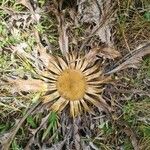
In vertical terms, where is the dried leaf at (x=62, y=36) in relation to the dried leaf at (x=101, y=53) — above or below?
above

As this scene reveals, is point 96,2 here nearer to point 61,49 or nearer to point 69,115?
point 61,49

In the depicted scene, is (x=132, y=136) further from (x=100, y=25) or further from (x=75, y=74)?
(x=100, y=25)

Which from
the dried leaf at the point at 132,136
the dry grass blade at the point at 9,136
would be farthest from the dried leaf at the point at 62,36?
the dried leaf at the point at 132,136

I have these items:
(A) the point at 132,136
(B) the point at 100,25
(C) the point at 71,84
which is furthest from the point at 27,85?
(A) the point at 132,136

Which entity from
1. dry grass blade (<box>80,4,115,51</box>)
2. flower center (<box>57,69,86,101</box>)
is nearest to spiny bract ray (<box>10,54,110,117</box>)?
flower center (<box>57,69,86,101</box>)

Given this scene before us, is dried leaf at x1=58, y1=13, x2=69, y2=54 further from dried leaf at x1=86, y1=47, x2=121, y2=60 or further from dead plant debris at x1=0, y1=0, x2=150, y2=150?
dried leaf at x1=86, y1=47, x2=121, y2=60

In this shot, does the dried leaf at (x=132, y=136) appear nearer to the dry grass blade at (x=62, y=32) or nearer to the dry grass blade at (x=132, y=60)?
the dry grass blade at (x=132, y=60)
